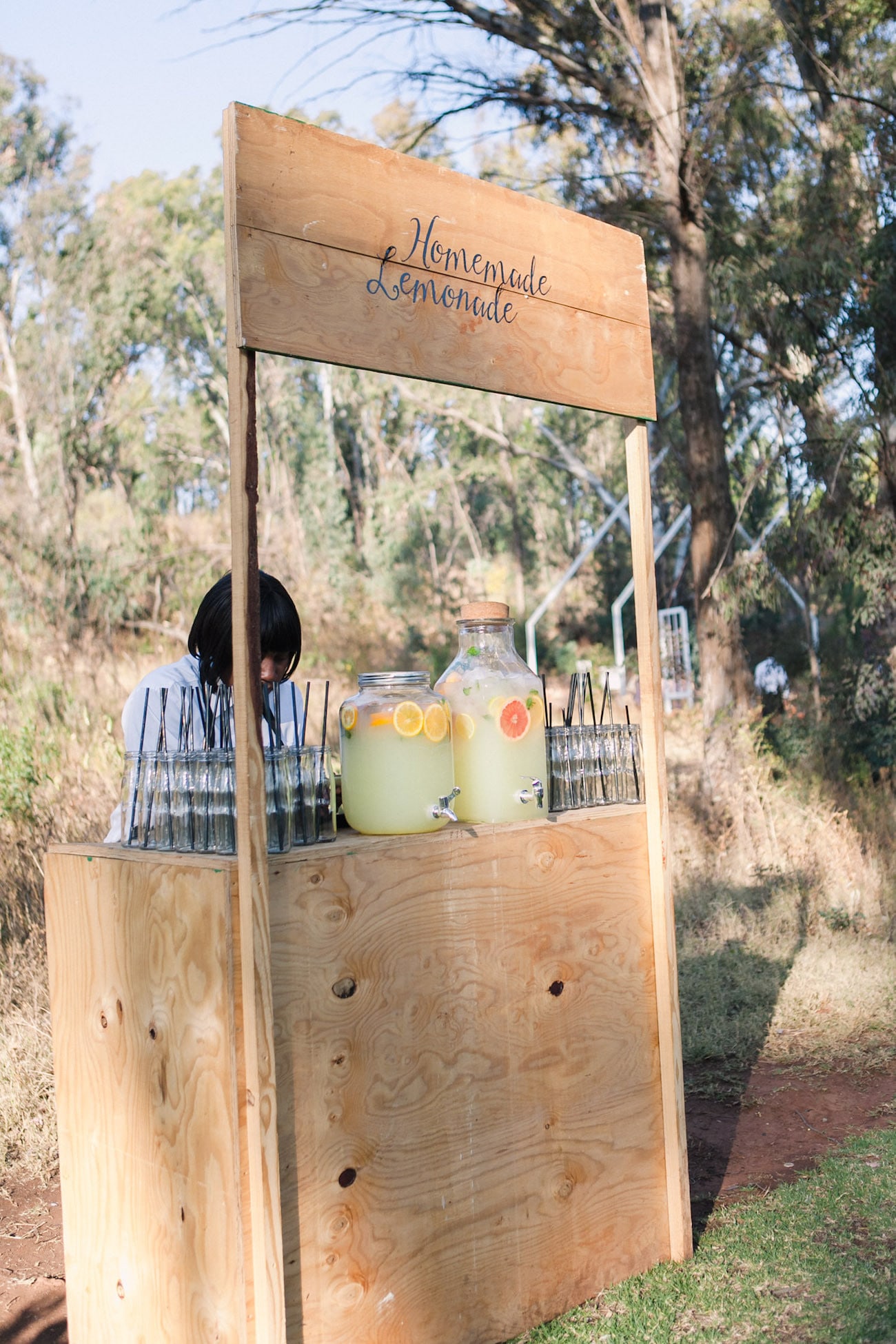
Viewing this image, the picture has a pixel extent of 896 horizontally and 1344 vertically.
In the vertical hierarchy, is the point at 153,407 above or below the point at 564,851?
above

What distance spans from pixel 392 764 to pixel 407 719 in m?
0.10

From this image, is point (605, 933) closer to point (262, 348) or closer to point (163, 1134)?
point (163, 1134)

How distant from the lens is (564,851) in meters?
2.49

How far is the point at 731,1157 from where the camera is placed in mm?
3305

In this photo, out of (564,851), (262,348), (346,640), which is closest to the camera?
(262,348)

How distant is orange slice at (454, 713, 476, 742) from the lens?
2.42m

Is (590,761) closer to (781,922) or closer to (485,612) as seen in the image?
(485,612)

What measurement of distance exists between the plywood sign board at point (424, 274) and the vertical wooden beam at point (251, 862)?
6 cm

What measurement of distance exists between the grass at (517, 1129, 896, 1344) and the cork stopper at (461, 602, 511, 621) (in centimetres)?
140

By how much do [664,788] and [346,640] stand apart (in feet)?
41.4

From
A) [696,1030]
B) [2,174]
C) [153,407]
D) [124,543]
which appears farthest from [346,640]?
[696,1030]

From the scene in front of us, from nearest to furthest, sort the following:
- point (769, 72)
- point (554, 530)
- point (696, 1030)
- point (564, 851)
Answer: point (564, 851)
point (696, 1030)
point (769, 72)
point (554, 530)

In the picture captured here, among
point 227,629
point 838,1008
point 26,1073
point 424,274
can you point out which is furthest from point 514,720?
point 838,1008

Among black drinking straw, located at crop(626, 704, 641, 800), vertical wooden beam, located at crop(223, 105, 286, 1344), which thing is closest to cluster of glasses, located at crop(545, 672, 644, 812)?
black drinking straw, located at crop(626, 704, 641, 800)
